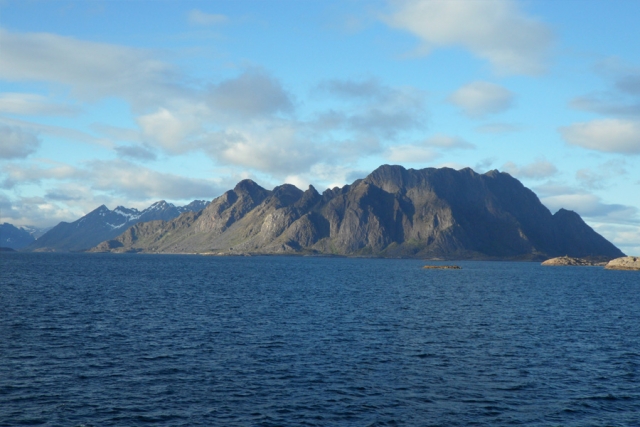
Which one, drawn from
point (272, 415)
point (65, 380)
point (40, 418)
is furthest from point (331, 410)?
point (65, 380)

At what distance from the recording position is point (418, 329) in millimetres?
76188

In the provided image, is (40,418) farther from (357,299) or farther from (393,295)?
(393,295)

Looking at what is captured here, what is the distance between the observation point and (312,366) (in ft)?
174

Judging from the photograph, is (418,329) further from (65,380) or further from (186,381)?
(65,380)

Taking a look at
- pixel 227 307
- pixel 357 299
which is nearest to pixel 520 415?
pixel 227 307

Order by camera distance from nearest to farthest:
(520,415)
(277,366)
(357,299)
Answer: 1. (520,415)
2. (277,366)
3. (357,299)

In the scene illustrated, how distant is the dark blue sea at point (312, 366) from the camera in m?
39.6

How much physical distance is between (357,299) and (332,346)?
Answer: 5518 centimetres

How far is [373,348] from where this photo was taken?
6197cm

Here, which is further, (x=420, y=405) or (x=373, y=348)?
(x=373, y=348)

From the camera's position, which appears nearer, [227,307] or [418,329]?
[418,329]

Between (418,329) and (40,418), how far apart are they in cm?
5082

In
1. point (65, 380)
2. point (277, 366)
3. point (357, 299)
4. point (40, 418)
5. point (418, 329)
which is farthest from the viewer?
point (357, 299)

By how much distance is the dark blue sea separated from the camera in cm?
3959
